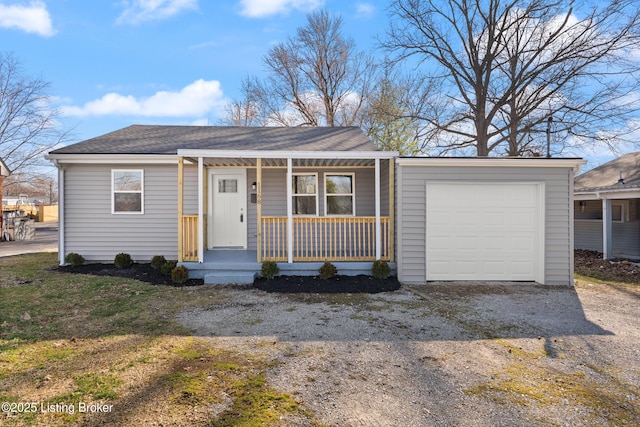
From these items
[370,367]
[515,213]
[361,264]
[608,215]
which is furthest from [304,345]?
[608,215]

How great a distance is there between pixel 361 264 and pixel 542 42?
14898 mm

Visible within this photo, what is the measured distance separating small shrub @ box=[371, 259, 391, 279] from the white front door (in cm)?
378

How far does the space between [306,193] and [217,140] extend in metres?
2.86

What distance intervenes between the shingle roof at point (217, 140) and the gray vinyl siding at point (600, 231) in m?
8.80

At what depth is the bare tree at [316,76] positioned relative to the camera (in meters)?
22.9

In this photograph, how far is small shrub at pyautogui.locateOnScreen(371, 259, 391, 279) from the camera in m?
7.19

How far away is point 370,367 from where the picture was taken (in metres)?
3.39

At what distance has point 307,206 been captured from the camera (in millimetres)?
9320

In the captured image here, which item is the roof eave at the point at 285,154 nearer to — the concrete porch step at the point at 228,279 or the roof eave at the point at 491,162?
A: the roof eave at the point at 491,162

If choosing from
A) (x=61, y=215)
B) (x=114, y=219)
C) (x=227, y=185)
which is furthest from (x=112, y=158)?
(x=227, y=185)

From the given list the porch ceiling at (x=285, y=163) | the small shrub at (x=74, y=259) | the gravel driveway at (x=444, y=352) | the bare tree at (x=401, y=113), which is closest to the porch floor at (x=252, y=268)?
the gravel driveway at (x=444, y=352)

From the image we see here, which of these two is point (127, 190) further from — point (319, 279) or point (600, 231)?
point (600, 231)

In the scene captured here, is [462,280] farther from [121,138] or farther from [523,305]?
[121,138]

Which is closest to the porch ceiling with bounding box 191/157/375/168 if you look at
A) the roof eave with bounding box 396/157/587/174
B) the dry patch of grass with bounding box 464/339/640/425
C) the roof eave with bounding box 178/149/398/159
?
the roof eave with bounding box 178/149/398/159
